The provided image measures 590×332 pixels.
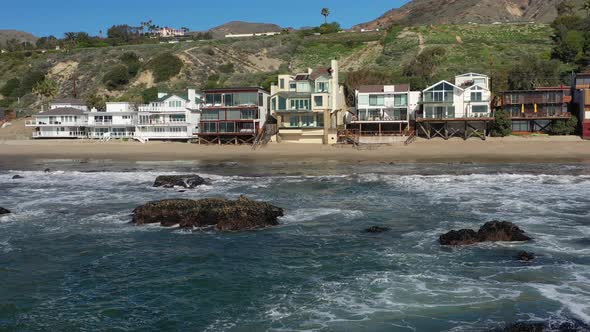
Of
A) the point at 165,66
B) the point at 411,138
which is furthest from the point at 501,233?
the point at 165,66

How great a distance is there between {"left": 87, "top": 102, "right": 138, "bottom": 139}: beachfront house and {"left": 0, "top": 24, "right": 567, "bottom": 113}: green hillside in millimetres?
16637

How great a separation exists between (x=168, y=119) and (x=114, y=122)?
27.8ft

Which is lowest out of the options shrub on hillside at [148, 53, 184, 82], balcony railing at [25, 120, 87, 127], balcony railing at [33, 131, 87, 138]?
balcony railing at [33, 131, 87, 138]

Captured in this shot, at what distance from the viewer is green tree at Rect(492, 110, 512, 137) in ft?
219

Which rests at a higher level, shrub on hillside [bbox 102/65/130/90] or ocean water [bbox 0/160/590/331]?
shrub on hillside [bbox 102/65/130/90]

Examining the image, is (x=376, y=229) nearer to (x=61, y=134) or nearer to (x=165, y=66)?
(x=61, y=134)

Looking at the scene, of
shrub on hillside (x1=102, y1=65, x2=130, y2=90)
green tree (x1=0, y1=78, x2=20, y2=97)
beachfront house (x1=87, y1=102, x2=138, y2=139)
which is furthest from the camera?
green tree (x1=0, y1=78, x2=20, y2=97)

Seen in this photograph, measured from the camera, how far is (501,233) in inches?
957

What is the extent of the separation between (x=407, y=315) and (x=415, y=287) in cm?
233

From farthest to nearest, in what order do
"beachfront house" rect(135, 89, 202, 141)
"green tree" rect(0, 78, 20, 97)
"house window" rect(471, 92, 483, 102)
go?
"green tree" rect(0, 78, 20, 97) → "beachfront house" rect(135, 89, 202, 141) → "house window" rect(471, 92, 483, 102)

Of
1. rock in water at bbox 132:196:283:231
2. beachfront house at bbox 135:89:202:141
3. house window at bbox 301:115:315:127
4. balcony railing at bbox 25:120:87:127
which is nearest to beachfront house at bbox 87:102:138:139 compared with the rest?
balcony railing at bbox 25:120:87:127

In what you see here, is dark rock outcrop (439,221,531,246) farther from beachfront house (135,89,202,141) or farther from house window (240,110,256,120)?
beachfront house (135,89,202,141)

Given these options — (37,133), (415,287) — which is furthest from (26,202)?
(37,133)

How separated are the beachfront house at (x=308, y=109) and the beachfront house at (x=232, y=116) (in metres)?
2.53
